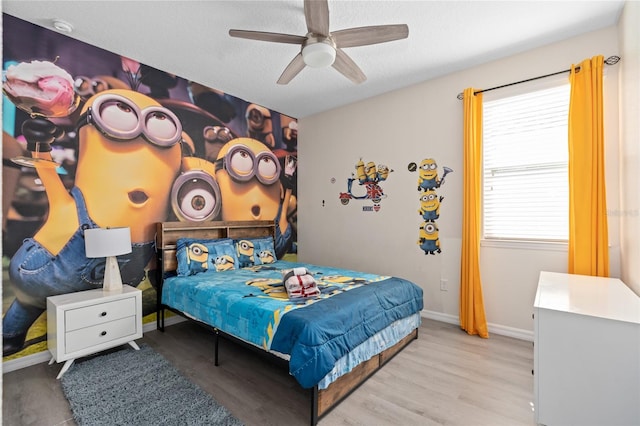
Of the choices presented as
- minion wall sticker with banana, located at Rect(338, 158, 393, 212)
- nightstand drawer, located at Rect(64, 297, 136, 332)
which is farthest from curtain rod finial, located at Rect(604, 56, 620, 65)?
nightstand drawer, located at Rect(64, 297, 136, 332)

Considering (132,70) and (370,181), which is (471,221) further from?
(132,70)

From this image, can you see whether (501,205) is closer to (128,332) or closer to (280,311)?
(280,311)

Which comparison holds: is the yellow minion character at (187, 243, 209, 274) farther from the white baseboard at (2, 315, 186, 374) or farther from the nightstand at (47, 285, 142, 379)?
the white baseboard at (2, 315, 186, 374)

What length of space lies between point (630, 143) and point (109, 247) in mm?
4261

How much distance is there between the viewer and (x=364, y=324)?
2.60 metres

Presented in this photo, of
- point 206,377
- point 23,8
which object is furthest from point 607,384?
point 23,8

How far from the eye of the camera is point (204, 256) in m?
3.77

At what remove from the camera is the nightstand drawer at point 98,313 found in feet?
9.19

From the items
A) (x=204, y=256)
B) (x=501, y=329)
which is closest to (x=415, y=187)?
(x=501, y=329)

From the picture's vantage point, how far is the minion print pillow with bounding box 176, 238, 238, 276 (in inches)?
143

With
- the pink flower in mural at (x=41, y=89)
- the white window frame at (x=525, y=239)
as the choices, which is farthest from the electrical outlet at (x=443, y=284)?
the pink flower in mural at (x=41, y=89)

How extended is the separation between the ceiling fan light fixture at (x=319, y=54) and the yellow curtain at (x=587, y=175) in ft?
7.20

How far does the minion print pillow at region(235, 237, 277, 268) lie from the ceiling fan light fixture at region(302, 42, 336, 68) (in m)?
2.31

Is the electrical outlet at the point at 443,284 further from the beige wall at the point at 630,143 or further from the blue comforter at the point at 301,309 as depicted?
the beige wall at the point at 630,143
